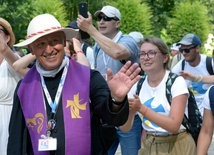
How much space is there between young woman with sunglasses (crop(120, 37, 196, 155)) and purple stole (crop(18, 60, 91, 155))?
2.76ft

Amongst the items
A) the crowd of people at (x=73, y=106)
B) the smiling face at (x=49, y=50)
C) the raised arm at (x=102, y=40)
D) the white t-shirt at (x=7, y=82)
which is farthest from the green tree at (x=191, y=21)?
the smiling face at (x=49, y=50)

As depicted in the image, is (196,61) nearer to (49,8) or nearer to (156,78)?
(156,78)

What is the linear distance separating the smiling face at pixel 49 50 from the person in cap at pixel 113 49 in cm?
165

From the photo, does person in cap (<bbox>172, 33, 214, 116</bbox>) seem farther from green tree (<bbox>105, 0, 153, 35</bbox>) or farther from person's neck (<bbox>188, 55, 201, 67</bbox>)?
green tree (<bbox>105, 0, 153, 35</bbox>)

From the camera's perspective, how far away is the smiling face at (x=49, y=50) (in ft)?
11.4

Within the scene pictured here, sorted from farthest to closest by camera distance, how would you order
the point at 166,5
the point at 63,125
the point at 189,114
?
the point at 166,5, the point at 189,114, the point at 63,125

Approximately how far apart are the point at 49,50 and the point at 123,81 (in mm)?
565

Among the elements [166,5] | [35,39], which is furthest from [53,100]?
[166,5]

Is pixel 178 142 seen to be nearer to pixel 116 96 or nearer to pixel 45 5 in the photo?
pixel 116 96

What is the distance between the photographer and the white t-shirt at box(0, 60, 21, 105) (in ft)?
16.8

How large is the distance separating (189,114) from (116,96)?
5.60 feet

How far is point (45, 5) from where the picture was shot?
22266 millimetres

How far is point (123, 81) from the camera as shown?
3.20 meters

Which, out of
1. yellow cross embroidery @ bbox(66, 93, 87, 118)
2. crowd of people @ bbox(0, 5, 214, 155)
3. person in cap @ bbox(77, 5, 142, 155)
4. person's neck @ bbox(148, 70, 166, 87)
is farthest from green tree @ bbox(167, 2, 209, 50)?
yellow cross embroidery @ bbox(66, 93, 87, 118)
